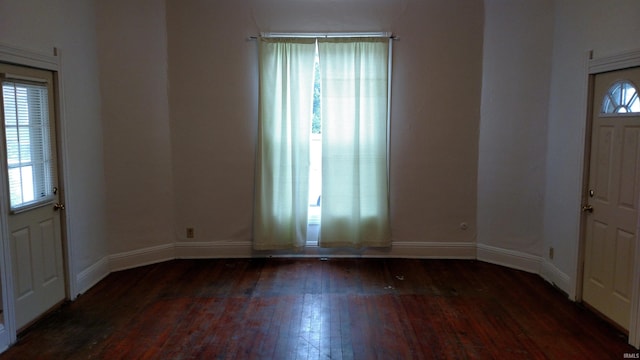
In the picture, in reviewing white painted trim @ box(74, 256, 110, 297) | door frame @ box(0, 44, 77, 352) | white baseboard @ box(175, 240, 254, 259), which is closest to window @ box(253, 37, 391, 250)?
white baseboard @ box(175, 240, 254, 259)

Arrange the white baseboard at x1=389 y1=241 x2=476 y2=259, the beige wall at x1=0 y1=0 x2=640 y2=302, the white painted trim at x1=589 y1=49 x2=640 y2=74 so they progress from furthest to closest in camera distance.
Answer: the white baseboard at x1=389 y1=241 x2=476 y2=259 → the beige wall at x1=0 y1=0 x2=640 y2=302 → the white painted trim at x1=589 y1=49 x2=640 y2=74

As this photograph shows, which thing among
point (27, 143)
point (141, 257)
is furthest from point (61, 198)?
point (141, 257)

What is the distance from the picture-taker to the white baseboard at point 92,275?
434cm

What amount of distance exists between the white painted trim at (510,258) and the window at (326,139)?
3.60 feet

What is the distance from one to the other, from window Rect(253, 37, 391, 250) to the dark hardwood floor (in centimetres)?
50

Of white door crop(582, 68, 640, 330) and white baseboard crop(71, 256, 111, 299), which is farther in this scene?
white baseboard crop(71, 256, 111, 299)

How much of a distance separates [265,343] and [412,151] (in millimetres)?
2845

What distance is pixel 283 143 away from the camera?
5.21 metres

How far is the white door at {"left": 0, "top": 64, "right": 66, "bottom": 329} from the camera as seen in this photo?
11.3 feet

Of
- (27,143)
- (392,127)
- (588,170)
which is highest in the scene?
(392,127)

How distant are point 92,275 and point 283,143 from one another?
7.79 ft

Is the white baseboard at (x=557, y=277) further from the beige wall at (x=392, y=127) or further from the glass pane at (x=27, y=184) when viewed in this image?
the glass pane at (x=27, y=184)

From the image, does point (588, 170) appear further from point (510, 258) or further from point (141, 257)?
point (141, 257)

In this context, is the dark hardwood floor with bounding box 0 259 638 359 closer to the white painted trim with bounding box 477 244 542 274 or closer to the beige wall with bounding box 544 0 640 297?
the white painted trim with bounding box 477 244 542 274
